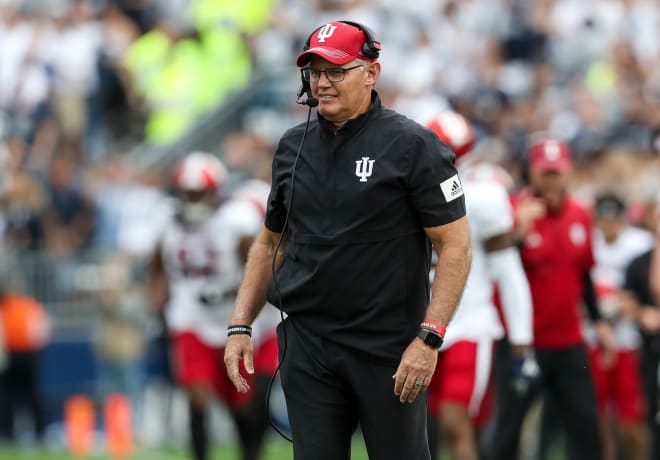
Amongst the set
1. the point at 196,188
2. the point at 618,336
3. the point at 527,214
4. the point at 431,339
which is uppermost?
the point at 196,188

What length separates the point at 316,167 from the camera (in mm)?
5887

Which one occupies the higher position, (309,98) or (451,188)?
(309,98)

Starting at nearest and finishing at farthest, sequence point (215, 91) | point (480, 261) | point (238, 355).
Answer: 1. point (238, 355)
2. point (480, 261)
3. point (215, 91)

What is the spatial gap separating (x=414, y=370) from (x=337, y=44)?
Answer: 1.35 m

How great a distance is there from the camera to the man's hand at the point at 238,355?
238 inches

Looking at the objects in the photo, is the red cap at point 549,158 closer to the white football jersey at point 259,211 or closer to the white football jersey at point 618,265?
the white football jersey at point 618,265

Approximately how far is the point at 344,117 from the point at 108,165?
38.5 feet

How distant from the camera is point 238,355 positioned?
609 cm

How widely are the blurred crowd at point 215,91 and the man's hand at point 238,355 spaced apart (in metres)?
7.92

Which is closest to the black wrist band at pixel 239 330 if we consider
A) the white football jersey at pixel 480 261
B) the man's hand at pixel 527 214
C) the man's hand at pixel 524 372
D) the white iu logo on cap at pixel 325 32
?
the white iu logo on cap at pixel 325 32

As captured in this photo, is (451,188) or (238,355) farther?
(238,355)

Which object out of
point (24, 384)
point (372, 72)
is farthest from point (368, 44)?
point (24, 384)

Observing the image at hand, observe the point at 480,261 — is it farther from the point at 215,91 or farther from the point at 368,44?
the point at 215,91

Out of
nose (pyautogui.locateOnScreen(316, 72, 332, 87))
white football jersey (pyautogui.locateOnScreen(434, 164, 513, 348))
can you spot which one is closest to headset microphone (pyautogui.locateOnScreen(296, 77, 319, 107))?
nose (pyautogui.locateOnScreen(316, 72, 332, 87))
